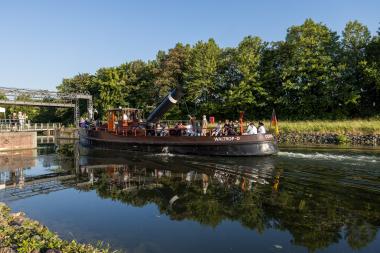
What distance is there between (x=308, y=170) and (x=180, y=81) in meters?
40.6

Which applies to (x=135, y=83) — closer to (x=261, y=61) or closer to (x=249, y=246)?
(x=261, y=61)

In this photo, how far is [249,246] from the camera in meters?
7.09

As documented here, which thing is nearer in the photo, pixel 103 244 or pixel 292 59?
pixel 103 244

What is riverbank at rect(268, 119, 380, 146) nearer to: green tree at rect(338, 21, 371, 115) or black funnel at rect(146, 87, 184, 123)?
green tree at rect(338, 21, 371, 115)

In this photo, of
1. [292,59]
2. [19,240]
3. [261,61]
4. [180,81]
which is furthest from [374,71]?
[19,240]

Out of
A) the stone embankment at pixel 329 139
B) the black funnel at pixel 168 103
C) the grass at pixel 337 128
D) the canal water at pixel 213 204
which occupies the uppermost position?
the black funnel at pixel 168 103

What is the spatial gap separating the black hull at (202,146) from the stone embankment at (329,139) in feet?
43.4

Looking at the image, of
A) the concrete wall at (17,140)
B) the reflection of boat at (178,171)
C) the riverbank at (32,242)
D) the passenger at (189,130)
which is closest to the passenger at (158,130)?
the passenger at (189,130)

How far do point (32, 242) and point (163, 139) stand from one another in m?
17.3

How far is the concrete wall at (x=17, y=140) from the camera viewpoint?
27.1 meters

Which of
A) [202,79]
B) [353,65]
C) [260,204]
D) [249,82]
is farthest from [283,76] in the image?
[260,204]

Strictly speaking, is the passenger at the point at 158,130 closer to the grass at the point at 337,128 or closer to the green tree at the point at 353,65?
the grass at the point at 337,128

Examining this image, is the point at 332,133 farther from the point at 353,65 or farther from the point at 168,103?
the point at 168,103

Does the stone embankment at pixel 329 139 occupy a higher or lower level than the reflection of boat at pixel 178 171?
higher
